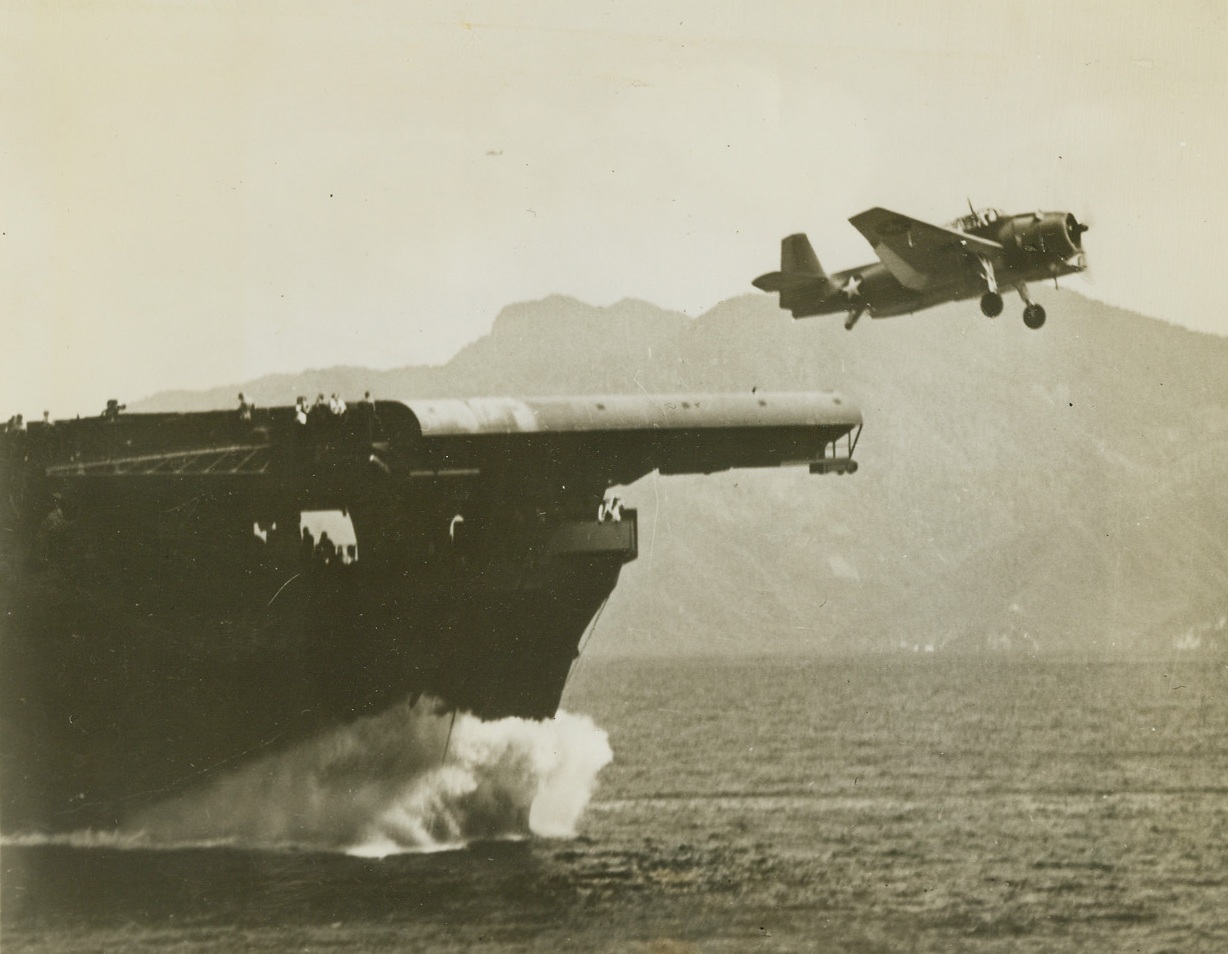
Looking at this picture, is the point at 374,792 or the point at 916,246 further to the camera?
the point at 374,792

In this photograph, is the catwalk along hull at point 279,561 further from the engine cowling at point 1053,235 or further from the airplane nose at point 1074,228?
the airplane nose at point 1074,228

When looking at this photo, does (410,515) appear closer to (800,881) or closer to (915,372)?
(800,881)

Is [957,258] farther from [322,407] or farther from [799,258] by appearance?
[322,407]

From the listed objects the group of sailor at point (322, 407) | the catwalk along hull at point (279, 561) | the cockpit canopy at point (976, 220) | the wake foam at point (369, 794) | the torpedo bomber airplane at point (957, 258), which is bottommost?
the wake foam at point (369, 794)

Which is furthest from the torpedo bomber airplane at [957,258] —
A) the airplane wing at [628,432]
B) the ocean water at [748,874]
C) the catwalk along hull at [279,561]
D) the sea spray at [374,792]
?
the ocean water at [748,874]

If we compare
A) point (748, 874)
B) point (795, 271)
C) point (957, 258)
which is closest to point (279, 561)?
point (748, 874)

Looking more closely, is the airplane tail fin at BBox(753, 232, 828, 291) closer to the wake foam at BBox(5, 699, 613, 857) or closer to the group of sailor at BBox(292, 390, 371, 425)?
the group of sailor at BBox(292, 390, 371, 425)
